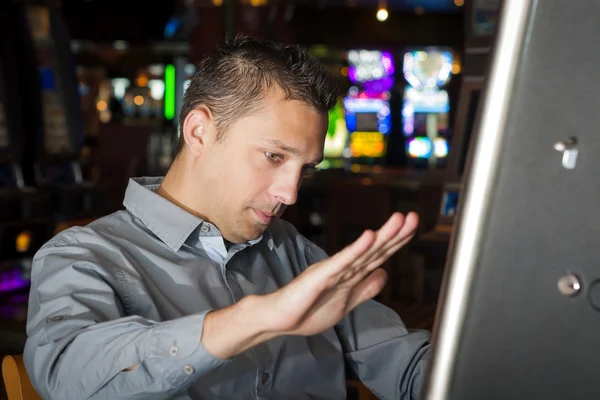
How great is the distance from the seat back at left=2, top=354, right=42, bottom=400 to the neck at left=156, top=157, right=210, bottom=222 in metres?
0.35

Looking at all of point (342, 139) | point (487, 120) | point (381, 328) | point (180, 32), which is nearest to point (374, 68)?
point (342, 139)

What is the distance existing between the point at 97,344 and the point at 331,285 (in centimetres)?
36

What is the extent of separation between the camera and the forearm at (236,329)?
0.67 metres

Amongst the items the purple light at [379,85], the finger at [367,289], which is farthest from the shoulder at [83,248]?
the purple light at [379,85]

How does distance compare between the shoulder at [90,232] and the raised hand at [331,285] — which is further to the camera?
the shoulder at [90,232]

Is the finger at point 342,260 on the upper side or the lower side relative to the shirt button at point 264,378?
upper

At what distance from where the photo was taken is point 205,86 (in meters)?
1.27

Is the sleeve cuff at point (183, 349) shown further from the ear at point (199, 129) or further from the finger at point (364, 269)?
the ear at point (199, 129)

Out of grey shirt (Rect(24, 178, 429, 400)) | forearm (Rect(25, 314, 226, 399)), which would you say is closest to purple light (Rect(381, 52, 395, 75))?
grey shirt (Rect(24, 178, 429, 400))

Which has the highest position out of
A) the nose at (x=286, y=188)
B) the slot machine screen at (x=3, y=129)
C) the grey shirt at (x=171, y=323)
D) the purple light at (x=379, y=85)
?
the nose at (x=286, y=188)

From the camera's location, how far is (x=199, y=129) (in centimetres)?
123

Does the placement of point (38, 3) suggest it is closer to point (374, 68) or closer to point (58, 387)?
point (374, 68)

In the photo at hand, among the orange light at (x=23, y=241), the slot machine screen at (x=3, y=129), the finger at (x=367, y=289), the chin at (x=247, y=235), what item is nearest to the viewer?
the finger at (x=367, y=289)

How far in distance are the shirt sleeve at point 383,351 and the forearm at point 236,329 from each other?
61 cm
